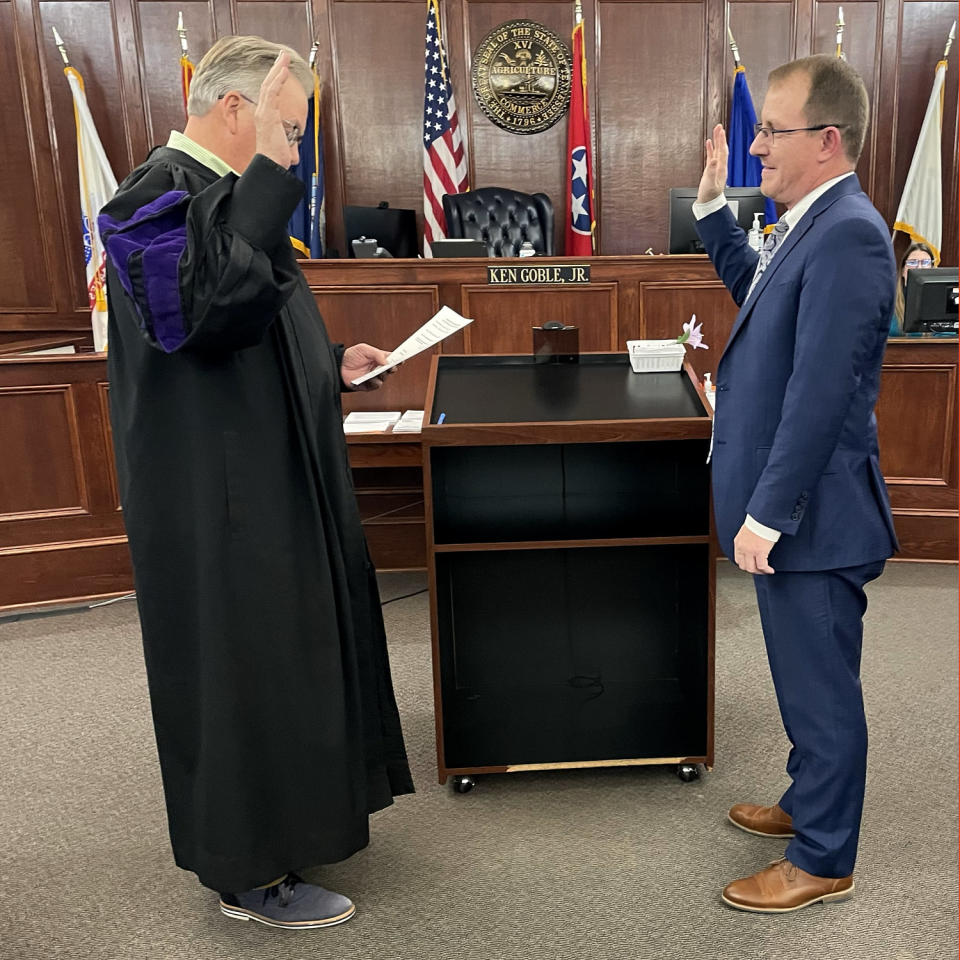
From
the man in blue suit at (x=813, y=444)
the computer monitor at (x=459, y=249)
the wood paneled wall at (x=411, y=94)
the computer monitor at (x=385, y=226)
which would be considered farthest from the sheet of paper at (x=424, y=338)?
the wood paneled wall at (x=411, y=94)

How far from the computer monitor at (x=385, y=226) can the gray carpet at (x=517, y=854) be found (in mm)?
2903

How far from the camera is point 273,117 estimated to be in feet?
4.94

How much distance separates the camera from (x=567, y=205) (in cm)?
629

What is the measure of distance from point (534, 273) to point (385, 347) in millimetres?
702

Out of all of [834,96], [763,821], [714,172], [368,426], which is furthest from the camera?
[368,426]

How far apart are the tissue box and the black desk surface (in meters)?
→ 0.03

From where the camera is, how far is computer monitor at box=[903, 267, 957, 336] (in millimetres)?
4312

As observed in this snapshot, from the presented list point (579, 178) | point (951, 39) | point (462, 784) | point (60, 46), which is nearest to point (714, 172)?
point (462, 784)

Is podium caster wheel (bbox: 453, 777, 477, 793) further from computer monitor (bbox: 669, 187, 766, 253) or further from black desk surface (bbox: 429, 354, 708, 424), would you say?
computer monitor (bbox: 669, 187, 766, 253)

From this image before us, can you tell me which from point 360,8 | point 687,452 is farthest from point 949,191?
point 687,452

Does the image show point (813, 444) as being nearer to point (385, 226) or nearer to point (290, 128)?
point (290, 128)

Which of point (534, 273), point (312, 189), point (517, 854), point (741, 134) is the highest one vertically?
point (741, 134)

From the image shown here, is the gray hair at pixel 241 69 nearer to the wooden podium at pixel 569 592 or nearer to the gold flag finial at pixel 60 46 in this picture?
the wooden podium at pixel 569 592

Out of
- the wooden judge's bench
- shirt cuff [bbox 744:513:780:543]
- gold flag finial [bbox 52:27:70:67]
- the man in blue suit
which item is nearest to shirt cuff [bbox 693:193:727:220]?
the man in blue suit
